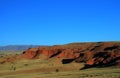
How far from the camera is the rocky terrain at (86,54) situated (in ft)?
220

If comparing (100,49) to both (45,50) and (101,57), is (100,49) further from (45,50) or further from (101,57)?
(45,50)

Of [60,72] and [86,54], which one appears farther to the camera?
[86,54]

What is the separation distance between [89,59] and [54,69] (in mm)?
12524

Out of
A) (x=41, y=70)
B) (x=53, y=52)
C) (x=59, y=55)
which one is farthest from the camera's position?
(x=53, y=52)

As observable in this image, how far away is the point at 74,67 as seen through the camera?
67.2 meters

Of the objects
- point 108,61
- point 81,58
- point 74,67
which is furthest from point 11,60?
point 108,61

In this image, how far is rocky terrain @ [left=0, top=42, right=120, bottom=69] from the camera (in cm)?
6712

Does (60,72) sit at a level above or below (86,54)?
below

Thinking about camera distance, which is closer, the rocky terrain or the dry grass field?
the dry grass field

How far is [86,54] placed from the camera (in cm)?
7888

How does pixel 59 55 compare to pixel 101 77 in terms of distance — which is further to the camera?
pixel 59 55

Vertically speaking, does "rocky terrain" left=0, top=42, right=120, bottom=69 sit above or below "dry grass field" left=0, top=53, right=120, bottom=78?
above

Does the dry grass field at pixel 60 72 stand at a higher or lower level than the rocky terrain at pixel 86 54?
lower

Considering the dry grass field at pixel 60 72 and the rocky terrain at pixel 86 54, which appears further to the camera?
the rocky terrain at pixel 86 54
